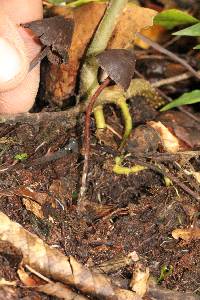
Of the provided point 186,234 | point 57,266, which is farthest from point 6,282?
point 186,234

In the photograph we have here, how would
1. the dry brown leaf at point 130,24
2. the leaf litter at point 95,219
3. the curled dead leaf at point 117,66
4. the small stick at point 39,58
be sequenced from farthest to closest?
1. the dry brown leaf at point 130,24
2. the small stick at point 39,58
3. the curled dead leaf at point 117,66
4. the leaf litter at point 95,219

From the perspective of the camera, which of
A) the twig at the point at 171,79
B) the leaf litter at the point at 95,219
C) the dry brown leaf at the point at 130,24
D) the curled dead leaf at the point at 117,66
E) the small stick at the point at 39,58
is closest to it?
the leaf litter at the point at 95,219

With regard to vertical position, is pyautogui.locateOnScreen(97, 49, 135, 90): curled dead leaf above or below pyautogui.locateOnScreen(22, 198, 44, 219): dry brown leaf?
above

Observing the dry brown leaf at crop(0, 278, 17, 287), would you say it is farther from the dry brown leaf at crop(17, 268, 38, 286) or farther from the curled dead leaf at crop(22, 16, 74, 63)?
the curled dead leaf at crop(22, 16, 74, 63)

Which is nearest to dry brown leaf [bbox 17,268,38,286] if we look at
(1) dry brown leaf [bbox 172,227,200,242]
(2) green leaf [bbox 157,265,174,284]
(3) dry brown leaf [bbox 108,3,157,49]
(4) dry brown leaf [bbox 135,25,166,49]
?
(2) green leaf [bbox 157,265,174,284]

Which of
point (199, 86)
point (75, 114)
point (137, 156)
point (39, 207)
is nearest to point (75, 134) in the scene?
point (75, 114)

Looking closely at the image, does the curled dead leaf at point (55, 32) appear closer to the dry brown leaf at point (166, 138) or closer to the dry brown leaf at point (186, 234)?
the dry brown leaf at point (166, 138)

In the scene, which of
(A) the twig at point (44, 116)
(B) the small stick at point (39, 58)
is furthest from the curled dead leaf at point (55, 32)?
(A) the twig at point (44, 116)
